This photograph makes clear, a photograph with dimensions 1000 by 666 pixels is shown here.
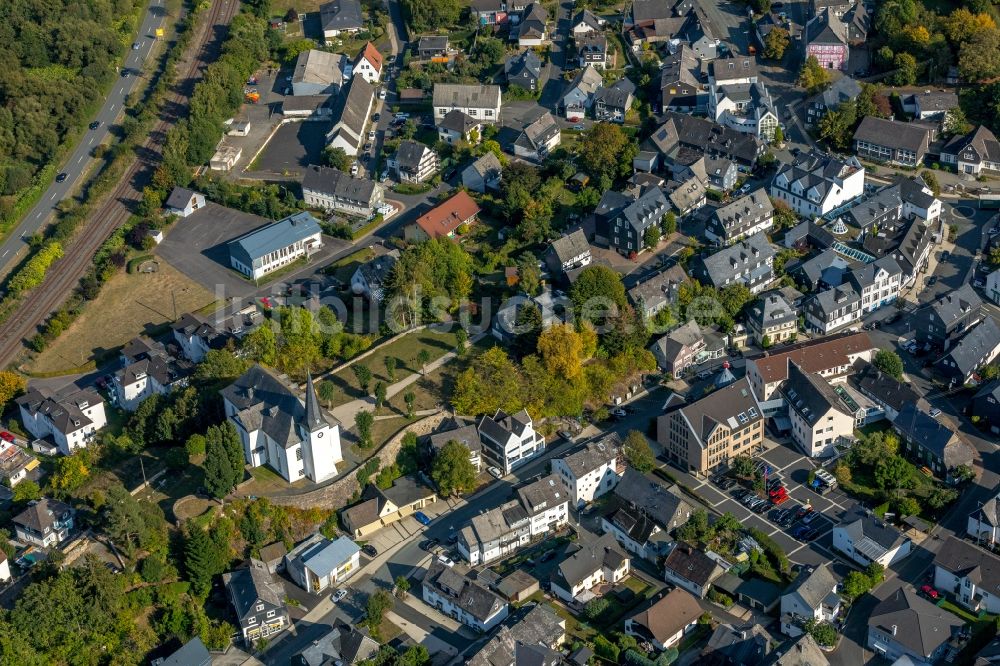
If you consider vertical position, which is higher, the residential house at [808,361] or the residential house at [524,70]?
the residential house at [524,70]

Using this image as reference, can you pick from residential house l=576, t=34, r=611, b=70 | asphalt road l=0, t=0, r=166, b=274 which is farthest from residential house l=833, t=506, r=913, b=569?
asphalt road l=0, t=0, r=166, b=274

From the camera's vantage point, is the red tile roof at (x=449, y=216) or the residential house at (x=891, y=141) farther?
the residential house at (x=891, y=141)

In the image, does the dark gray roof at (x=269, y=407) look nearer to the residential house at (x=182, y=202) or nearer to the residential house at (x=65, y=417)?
the residential house at (x=65, y=417)

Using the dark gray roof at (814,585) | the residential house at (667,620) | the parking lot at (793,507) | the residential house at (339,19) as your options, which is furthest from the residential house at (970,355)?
the residential house at (339,19)

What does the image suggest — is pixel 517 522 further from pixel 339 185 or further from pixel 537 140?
pixel 537 140

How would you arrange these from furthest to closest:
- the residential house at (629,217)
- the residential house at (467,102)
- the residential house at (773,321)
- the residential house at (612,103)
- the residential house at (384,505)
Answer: the residential house at (467,102), the residential house at (612,103), the residential house at (629,217), the residential house at (773,321), the residential house at (384,505)

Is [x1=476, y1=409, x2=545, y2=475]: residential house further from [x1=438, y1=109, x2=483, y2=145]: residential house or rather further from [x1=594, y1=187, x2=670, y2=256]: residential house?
[x1=438, y1=109, x2=483, y2=145]: residential house

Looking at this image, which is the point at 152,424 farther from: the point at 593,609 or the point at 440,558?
the point at 593,609
